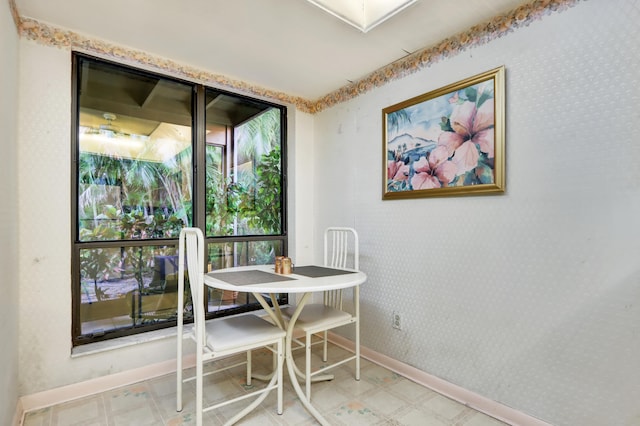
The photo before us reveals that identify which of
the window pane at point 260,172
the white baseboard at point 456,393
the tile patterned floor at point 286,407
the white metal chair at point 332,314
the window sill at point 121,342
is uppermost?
the window pane at point 260,172

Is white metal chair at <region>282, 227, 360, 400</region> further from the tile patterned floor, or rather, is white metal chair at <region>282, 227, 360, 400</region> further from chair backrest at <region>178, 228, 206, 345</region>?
chair backrest at <region>178, 228, 206, 345</region>

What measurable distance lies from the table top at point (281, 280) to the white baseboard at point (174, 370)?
0.86m

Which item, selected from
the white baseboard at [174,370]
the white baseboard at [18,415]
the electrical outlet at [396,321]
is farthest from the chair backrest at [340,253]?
the white baseboard at [18,415]

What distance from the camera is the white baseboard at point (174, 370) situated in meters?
1.79

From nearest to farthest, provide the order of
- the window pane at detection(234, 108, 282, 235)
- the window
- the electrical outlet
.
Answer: the window → the electrical outlet → the window pane at detection(234, 108, 282, 235)

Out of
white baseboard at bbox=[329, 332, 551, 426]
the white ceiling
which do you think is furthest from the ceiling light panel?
white baseboard at bbox=[329, 332, 551, 426]

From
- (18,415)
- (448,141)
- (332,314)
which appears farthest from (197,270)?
(448,141)

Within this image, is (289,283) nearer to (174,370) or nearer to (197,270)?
(197,270)

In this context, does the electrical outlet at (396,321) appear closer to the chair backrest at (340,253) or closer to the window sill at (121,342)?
the chair backrest at (340,253)

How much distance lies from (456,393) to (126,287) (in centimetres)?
245

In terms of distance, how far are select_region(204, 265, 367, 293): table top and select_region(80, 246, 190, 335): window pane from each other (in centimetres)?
74

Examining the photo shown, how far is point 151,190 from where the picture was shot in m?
2.50

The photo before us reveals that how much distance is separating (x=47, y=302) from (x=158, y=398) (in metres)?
0.93

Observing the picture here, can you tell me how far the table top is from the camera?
66.8 inches
